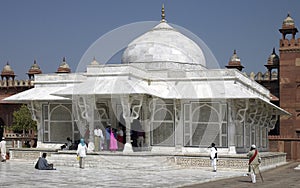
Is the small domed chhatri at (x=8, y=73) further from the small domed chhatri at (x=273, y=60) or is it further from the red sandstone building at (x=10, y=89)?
the small domed chhatri at (x=273, y=60)

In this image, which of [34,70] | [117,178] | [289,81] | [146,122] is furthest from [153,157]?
[34,70]

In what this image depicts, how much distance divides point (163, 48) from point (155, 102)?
3.39m

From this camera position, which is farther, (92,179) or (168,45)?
(168,45)

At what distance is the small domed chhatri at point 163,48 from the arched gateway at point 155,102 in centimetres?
4

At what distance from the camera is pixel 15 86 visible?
38.3 metres

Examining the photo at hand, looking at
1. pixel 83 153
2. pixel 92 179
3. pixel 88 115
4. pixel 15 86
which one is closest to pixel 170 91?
pixel 88 115

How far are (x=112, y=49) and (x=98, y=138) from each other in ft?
14.9

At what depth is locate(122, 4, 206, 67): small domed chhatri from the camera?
2231cm

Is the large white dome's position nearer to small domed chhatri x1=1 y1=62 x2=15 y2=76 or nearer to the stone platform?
the stone platform

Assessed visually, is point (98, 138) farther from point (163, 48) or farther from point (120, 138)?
point (163, 48)

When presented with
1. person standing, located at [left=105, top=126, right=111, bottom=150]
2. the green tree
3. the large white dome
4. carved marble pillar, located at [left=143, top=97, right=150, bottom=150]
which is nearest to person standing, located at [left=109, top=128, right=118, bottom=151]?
person standing, located at [left=105, top=126, right=111, bottom=150]

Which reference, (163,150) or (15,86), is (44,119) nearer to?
(163,150)

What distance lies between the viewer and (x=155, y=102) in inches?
781

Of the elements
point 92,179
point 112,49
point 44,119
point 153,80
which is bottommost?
point 92,179
